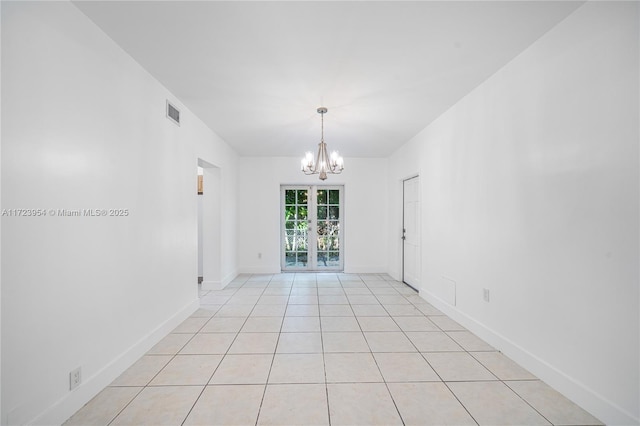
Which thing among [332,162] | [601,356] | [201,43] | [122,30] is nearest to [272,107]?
[332,162]

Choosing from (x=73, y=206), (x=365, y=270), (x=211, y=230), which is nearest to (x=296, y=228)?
(x=365, y=270)

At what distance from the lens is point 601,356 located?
1648mm

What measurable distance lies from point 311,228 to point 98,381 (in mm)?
4533

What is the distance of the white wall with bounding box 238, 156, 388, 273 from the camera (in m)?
5.92

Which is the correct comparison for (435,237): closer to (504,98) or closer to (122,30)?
(504,98)

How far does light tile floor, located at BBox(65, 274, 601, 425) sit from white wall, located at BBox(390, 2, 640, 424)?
29 cm

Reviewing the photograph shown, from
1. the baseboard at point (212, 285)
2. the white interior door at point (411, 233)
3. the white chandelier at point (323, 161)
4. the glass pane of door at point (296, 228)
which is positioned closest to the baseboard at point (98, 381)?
the baseboard at point (212, 285)

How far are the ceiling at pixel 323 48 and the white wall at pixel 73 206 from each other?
1.17 ft

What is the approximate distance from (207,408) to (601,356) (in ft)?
7.77

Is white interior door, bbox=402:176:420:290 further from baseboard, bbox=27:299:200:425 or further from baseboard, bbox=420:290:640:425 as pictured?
baseboard, bbox=27:299:200:425

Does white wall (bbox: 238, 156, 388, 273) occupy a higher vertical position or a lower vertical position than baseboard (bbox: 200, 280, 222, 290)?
higher

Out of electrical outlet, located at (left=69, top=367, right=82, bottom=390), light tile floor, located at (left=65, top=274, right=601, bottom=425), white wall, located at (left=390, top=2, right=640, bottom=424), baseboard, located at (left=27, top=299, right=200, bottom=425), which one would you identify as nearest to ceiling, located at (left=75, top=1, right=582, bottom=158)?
white wall, located at (left=390, top=2, right=640, bottom=424)

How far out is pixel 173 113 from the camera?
3.00 m

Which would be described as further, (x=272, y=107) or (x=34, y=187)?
(x=272, y=107)
